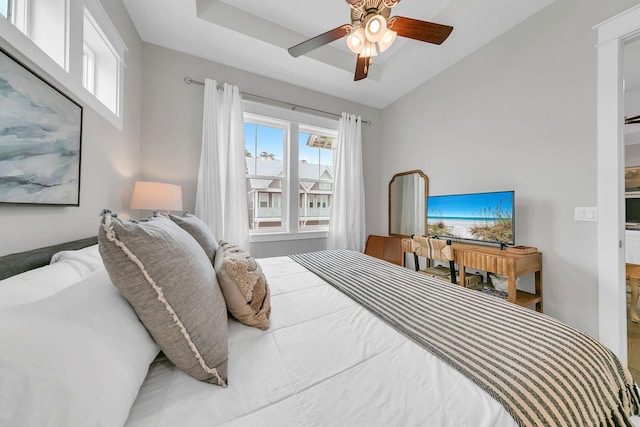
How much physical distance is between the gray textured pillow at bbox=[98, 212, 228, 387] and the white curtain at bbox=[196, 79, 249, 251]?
2.01 meters

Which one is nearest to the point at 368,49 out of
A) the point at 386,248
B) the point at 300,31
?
the point at 300,31

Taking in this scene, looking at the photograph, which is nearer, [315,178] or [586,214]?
[586,214]

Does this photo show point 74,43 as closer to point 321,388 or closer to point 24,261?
point 24,261

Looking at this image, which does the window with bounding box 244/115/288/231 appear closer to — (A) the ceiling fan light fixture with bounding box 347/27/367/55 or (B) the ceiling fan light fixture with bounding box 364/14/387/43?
(A) the ceiling fan light fixture with bounding box 347/27/367/55

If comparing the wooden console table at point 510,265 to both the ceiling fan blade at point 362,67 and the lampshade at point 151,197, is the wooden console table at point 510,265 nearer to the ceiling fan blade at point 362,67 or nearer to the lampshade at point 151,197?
the ceiling fan blade at point 362,67

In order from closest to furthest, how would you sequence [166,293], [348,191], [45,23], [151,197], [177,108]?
[166,293] < [45,23] < [151,197] < [177,108] < [348,191]

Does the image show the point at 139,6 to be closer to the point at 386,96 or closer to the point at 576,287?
the point at 386,96

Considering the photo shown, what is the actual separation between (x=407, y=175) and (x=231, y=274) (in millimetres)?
3003

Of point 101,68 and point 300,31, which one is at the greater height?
point 300,31

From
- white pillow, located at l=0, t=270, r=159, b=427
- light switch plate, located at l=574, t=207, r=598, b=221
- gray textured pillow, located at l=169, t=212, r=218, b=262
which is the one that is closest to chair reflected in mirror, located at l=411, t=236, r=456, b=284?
light switch plate, located at l=574, t=207, r=598, b=221

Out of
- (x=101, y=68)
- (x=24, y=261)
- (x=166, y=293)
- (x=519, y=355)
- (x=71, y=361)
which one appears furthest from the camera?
(x=101, y=68)

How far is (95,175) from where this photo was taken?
1.49 metres

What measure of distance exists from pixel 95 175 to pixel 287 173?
6.37ft

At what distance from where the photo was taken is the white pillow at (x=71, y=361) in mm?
319
